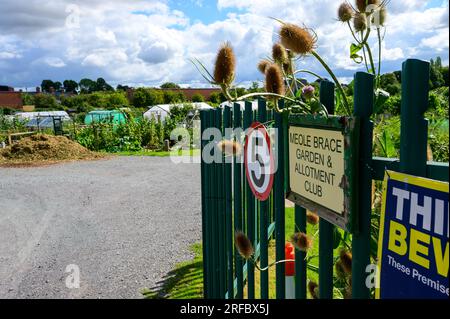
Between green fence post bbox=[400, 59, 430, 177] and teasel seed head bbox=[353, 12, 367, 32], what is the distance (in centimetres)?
52

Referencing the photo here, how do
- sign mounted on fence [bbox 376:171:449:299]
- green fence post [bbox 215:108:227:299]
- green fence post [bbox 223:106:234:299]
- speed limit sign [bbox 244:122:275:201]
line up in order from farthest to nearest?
green fence post [bbox 215:108:227:299] < green fence post [bbox 223:106:234:299] < speed limit sign [bbox 244:122:275:201] < sign mounted on fence [bbox 376:171:449:299]

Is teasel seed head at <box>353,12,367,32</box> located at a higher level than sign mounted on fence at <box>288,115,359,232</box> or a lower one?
higher

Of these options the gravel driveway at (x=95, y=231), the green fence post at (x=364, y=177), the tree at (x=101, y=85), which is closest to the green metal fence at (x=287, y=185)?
the green fence post at (x=364, y=177)

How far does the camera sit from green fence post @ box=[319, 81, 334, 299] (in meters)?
1.45

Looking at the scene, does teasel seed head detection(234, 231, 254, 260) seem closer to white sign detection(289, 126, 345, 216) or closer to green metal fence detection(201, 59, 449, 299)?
green metal fence detection(201, 59, 449, 299)

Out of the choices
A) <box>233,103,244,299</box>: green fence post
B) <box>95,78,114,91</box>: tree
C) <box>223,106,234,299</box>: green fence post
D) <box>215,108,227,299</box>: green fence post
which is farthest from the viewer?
<box>95,78,114,91</box>: tree

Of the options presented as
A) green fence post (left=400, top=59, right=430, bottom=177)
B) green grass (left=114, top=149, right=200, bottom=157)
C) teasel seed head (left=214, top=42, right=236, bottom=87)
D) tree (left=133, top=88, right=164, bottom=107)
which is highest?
tree (left=133, top=88, right=164, bottom=107)

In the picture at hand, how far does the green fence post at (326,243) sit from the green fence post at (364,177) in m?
0.19

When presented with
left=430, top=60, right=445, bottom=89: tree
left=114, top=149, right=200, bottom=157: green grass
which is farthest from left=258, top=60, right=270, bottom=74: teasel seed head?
left=114, top=149, right=200, bottom=157: green grass

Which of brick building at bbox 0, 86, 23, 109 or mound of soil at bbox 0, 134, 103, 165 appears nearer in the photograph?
mound of soil at bbox 0, 134, 103, 165

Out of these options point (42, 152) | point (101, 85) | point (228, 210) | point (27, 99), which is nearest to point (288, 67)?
point (228, 210)

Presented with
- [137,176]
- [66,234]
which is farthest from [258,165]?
[137,176]

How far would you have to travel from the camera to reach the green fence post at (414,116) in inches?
39.3

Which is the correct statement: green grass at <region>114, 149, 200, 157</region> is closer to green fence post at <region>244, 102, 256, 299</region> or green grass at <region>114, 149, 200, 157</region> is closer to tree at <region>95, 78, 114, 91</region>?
green fence post at <region>244, 102, 256, 299</region>
